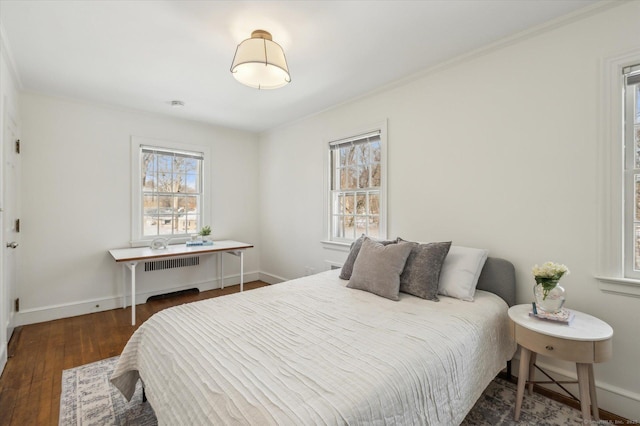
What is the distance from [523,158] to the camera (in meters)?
2.19

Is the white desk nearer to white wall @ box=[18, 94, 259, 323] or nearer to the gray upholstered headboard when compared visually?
white wall @ box=[18, 94, 259, 323]

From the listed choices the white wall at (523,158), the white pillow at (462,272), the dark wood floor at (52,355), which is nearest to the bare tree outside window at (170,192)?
the dark wood floor at (52,355)

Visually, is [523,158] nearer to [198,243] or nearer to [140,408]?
[140,408]

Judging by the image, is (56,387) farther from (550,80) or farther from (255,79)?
(550,80)

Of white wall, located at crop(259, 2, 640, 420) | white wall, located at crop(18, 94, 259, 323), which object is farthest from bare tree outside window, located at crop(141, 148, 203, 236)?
white wall, located at crop(259, 2, 640, 420)

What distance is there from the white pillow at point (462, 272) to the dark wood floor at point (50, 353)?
2.71m

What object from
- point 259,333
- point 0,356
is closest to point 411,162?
point 259,333

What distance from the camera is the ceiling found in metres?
1.89

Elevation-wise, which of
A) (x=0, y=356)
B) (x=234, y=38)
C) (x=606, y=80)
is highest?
(x=234, y=38)

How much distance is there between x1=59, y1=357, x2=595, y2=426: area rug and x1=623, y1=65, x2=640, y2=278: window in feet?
3.27

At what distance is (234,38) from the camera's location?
2211 millimetres

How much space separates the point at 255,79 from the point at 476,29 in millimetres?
1696

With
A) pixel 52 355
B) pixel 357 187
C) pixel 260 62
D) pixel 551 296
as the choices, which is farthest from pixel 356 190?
pixel 52 355

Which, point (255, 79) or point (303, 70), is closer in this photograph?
point (255, 79)
